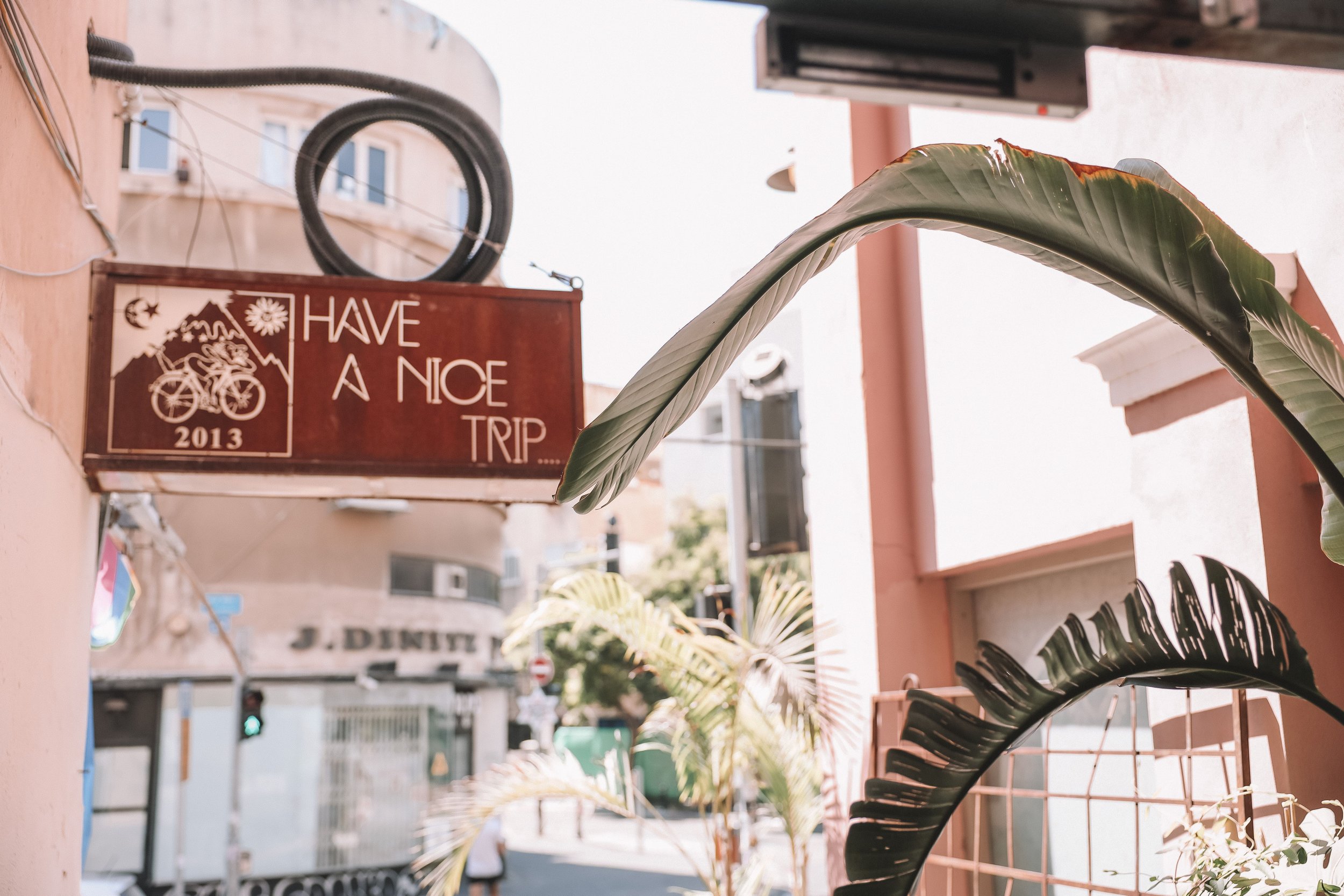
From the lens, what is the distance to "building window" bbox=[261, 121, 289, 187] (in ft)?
59.1

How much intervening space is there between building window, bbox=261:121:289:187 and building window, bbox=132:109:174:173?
129 centimetres

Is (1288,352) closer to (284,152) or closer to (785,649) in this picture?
(785,649)

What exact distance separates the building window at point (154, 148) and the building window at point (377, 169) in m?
2.90

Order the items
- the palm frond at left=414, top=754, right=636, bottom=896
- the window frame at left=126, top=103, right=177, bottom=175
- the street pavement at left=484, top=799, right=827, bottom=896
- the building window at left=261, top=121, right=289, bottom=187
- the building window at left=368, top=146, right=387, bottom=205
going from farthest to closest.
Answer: the street pavement at left=484, top=799, right=827, bottom=896, the building window at left=368, top=146, right=387, bottom=205, the building window at left=261, top=121, right=289, bottom=187, the window frame at left=126, top=103, right=177, bottom=175, the palm frond at left=414, top=754, right=636, bottom=896

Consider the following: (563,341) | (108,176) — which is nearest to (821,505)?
(563,341)

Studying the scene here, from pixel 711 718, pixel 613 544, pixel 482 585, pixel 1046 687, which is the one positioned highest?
pixel 613 544

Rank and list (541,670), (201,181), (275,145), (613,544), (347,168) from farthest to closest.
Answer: (541,670)
(613,544)
(347,168)
(275,145)
(201,181)

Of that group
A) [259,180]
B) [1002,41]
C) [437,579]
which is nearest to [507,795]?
[259,180]

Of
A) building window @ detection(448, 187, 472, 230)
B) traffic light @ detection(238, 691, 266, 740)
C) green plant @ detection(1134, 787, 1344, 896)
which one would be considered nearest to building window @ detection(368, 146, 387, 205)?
building window @ detection(448, 187, 472, 230)

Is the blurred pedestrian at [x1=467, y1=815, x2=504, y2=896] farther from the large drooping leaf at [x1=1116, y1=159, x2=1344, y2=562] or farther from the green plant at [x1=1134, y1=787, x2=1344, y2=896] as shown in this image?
the large drooping leaf at [x1=1116, y1=159, x2=1344, y2=562]

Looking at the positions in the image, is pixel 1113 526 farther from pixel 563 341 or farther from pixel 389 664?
pixel 389 664

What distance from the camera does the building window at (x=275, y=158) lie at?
18.0m

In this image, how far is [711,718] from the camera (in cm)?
715

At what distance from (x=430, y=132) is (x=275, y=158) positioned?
14.8 meters
